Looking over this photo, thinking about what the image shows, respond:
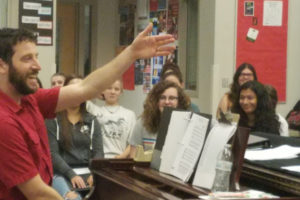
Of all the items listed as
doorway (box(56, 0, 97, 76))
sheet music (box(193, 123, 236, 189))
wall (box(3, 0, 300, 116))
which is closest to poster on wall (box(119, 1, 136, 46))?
doorway (box(56, 0, 97, 76))

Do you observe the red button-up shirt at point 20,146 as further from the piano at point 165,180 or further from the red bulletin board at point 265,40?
the red bulletin board at point 265,40

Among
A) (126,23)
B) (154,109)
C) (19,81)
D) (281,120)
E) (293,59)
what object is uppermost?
(126,23)

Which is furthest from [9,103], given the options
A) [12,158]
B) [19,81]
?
[12,158]

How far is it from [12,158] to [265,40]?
13.4ft

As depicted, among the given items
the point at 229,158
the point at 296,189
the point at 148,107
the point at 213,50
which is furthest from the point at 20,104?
the point at 213,50

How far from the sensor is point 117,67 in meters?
2.23

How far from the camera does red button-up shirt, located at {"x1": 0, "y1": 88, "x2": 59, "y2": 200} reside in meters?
1.94

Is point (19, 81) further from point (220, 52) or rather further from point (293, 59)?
point (293, 59)

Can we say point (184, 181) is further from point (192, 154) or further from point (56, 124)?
point (56, 124)

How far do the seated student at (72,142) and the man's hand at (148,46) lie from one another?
5.86 ft

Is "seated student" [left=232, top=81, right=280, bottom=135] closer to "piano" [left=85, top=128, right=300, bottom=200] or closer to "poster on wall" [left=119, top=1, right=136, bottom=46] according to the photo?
"piano" [left=85, top=128, right=300, bottom=200]

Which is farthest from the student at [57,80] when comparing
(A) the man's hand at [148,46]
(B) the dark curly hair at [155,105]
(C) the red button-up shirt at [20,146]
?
(A) the man's hand at [148,46]

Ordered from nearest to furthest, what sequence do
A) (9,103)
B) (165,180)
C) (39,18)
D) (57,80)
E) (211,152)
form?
(211,152), (165,180), (9,103), (57,80), (39,18)

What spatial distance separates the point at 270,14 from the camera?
5559mm
